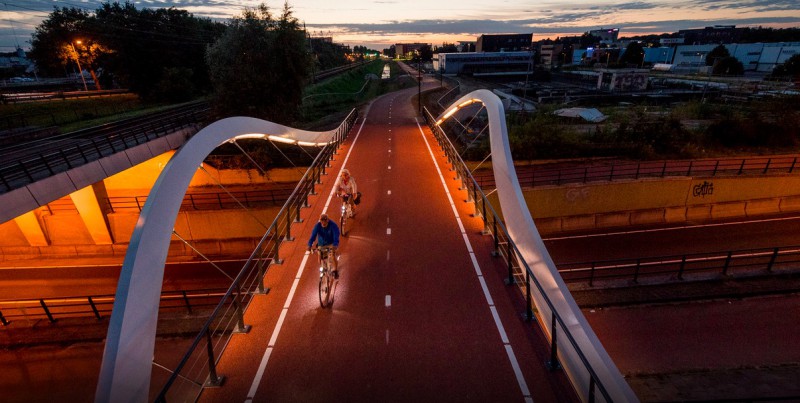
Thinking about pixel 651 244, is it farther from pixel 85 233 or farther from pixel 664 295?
pixel 85 233

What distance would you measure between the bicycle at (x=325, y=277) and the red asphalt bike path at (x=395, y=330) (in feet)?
0.69

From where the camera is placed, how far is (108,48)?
41.7 m

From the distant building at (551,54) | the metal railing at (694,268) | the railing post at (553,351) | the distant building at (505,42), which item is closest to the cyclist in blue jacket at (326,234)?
the railing post at (553,351)

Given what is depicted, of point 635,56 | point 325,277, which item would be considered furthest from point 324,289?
point 635,56

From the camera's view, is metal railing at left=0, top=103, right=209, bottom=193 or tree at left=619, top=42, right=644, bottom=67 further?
tree at left=619, top=42, right=644, bottom=67

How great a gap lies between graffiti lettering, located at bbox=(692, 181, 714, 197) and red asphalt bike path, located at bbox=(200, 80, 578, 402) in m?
17.0

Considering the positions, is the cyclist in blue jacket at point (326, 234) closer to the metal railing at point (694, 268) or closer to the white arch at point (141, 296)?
the white arch at point (141, 296)

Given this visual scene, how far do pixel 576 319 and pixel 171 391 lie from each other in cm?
953

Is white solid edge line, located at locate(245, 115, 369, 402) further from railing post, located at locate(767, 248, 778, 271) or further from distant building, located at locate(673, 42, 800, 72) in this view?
distant building, located at locate(673, 42, 800, 72)

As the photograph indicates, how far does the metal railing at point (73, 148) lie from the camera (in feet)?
48.9

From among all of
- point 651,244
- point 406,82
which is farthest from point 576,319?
point 406,82

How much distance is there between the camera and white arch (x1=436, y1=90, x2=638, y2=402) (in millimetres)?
5168

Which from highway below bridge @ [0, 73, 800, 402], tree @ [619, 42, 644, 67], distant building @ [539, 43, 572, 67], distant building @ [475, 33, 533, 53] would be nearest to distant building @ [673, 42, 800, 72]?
tree @ [619, 42, 644, 67]

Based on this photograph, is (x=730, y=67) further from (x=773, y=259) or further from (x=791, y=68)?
(x=773, y=259)
